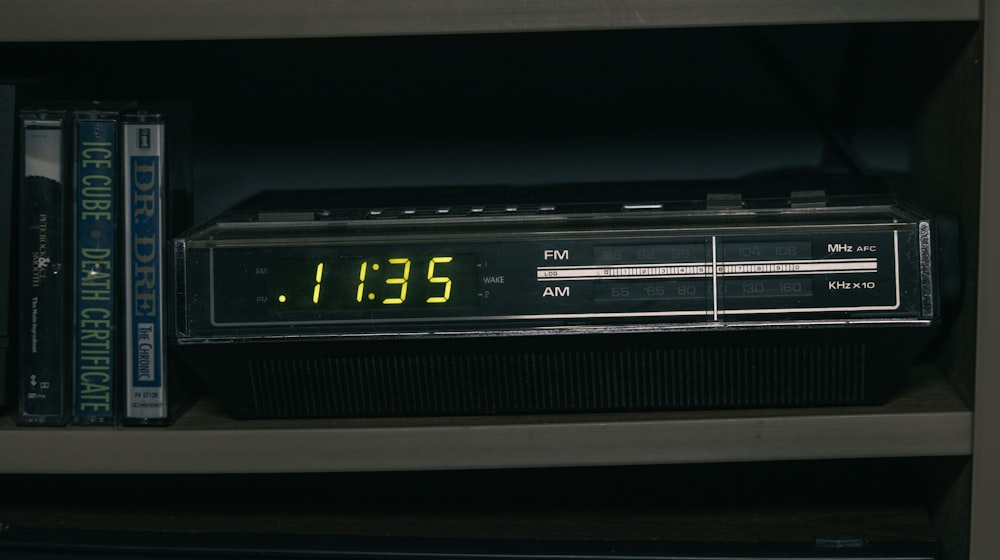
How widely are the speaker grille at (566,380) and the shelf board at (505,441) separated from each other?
0.01 metres

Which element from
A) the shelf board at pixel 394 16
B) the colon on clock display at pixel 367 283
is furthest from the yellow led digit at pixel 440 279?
the shelf board at pixel 394 16

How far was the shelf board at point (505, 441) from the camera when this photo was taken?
0.72 metres

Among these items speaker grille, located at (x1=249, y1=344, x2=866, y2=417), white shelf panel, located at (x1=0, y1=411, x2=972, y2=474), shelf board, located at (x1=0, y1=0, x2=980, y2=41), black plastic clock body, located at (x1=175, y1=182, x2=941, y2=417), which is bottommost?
white shelf panel, located at (x1=0, y1=411, x2=972, y2=474)

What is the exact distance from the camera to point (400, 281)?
72 cm

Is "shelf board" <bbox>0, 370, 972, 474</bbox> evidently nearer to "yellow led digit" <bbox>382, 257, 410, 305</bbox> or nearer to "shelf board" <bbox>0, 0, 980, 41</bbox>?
"yellow led digit" <bbox>382, 257, 410, 305</bbox>

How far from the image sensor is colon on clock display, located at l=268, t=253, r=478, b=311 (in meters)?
0.72

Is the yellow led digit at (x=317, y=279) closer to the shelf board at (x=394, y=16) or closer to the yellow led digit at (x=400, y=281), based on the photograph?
the yellow led digit at (x=400, y=281)

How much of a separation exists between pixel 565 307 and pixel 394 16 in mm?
224

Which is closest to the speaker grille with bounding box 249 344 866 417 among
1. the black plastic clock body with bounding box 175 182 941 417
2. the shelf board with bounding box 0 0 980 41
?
the black plastic clock body with bounding box 175 182 941 417

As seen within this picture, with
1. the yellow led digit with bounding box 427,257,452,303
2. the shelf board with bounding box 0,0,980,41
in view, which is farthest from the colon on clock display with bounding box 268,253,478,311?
the shelf board with bounding box 0,0,980,41

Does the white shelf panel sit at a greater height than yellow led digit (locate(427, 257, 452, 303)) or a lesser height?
lesser

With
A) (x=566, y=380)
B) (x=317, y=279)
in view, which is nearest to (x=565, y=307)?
(x=566, y=380)

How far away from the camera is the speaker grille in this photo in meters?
0.73

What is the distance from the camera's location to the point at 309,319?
719 millimetres
